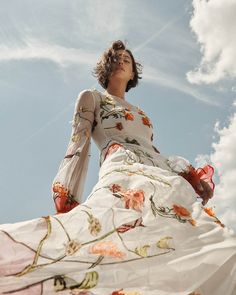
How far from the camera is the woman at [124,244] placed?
130 cm

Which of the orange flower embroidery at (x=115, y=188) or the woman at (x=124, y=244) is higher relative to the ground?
the orange flower embroidery at (x=115, y=188)

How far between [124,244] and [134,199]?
1.25 ft

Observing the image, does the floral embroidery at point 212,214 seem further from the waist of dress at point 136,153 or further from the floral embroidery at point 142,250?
the waist of dress at point 136,153

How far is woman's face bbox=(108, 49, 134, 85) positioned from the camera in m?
3.54

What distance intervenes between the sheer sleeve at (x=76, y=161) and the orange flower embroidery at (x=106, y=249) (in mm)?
767

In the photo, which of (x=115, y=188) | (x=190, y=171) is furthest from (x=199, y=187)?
(x=115, y=188)

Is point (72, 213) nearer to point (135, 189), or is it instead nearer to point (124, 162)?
point (135, 189)

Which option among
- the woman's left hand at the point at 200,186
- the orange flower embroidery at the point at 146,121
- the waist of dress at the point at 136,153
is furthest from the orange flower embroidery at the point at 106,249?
the orange flower embroidery at the point at 146,121

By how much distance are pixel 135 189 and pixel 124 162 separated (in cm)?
42

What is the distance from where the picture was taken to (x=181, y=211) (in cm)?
181

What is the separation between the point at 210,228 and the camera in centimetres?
166

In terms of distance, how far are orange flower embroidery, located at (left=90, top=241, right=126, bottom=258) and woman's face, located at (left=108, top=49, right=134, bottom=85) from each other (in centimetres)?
224

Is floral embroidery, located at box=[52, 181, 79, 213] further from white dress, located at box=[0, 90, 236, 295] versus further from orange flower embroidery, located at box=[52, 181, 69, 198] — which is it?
white dress, located at box=[0, 90, 236, 295]

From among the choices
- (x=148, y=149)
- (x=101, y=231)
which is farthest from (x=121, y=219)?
(x=148, y=149)
